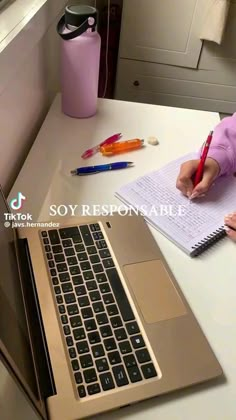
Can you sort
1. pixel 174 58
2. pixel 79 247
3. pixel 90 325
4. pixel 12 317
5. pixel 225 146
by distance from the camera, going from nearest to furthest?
pixel 12 317, pixel 90 325, pixel 79 247, pixel 225 146, pixel 174 58

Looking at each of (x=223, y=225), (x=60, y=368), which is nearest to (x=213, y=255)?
(x=223, y=225)

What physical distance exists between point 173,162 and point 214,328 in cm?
38

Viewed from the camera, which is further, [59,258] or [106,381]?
[59,258]

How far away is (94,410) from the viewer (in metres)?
0.42

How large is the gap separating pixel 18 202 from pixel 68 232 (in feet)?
0.41

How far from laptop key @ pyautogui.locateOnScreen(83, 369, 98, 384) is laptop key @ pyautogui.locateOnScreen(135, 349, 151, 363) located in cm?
6

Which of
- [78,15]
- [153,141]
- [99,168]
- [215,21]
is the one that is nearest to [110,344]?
[99,168]

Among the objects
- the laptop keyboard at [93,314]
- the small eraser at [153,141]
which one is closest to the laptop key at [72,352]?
the laptop keyboard at [93,314]

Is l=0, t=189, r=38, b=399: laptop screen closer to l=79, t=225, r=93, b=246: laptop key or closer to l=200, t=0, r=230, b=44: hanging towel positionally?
l=79, t=225, r=93, b=246: laptop key

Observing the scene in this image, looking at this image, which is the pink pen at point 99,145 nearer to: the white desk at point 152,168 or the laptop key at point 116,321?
the white desk at point 152,168

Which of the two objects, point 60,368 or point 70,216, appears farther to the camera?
point 70,216

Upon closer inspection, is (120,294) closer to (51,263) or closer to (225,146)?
(51,263)

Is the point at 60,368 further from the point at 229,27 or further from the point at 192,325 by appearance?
the point at 229,27

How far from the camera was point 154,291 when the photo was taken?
0.55 m
